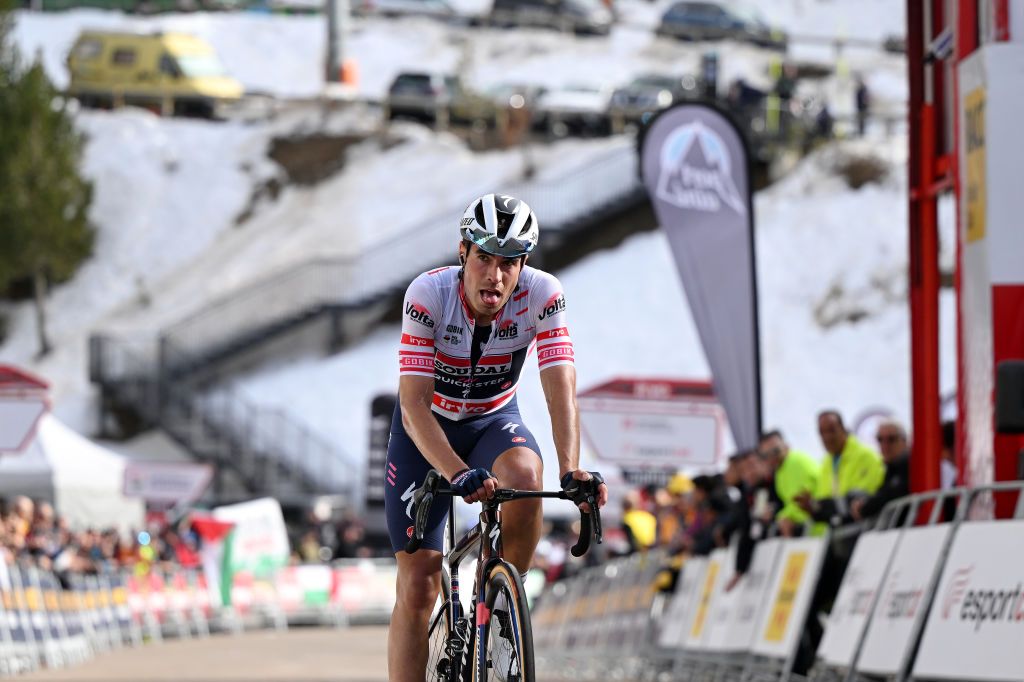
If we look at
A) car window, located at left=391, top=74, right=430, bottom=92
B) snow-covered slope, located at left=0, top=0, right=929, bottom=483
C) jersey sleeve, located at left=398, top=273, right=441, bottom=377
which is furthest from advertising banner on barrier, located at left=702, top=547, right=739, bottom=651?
car window, located at left=391, top=74, right=430, bottom=92

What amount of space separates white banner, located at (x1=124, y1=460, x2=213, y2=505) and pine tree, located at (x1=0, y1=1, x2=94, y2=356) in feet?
82.7

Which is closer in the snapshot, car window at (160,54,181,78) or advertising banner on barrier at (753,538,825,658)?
advertising banner on barrier at (753,538,825,658)

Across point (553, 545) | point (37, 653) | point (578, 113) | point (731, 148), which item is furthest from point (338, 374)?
point (731, 148)

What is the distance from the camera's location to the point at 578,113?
2404 inches

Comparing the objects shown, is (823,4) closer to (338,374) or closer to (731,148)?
(338,374)

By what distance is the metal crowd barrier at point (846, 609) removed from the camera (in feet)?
27.8

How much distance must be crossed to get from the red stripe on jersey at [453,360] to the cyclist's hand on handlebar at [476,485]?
0.76 metres

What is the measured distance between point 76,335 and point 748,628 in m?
46.0

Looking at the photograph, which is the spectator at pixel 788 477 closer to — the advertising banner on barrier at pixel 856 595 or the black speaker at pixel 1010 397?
the advertising banner on barrier at pixel 856 595

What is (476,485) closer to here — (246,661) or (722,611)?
(722,611)

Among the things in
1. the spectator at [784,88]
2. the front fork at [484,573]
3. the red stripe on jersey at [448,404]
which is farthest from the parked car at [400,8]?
the front fork at [484,573]

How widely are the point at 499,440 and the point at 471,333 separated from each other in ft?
1.41

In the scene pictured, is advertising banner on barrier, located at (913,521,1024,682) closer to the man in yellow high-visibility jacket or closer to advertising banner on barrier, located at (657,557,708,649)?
the man in yellow high-visibility jacket

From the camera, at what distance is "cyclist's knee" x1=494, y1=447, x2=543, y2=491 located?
24.5 feet
